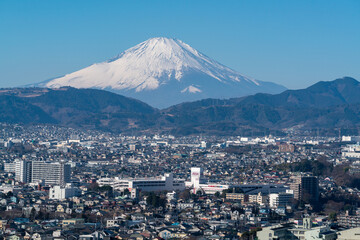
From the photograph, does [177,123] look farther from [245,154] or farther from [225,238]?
[225,238]

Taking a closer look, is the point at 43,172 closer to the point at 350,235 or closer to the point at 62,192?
the point at 62,192

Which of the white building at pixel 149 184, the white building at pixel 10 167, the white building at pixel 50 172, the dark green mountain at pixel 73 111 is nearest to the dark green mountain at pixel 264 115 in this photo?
the dark green mountain at pixel 73 111

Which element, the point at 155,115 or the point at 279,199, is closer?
the point at 279,199

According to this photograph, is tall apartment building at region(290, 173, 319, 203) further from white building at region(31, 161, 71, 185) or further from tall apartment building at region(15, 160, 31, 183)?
tall apartment building at region(15, 160, 31, 183)

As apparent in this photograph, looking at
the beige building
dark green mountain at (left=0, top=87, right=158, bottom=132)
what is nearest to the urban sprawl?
the beige building


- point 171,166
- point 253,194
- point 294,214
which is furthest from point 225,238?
point 171,166

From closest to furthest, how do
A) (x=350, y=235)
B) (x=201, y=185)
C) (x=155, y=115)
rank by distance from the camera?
(x=350, y=235)
(x=201, y=185)
(x=155, y=115)

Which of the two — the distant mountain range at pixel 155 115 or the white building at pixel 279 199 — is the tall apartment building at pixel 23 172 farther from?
the distant mountain range at pixel 155 115

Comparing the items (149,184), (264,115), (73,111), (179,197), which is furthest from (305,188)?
(73,111)
